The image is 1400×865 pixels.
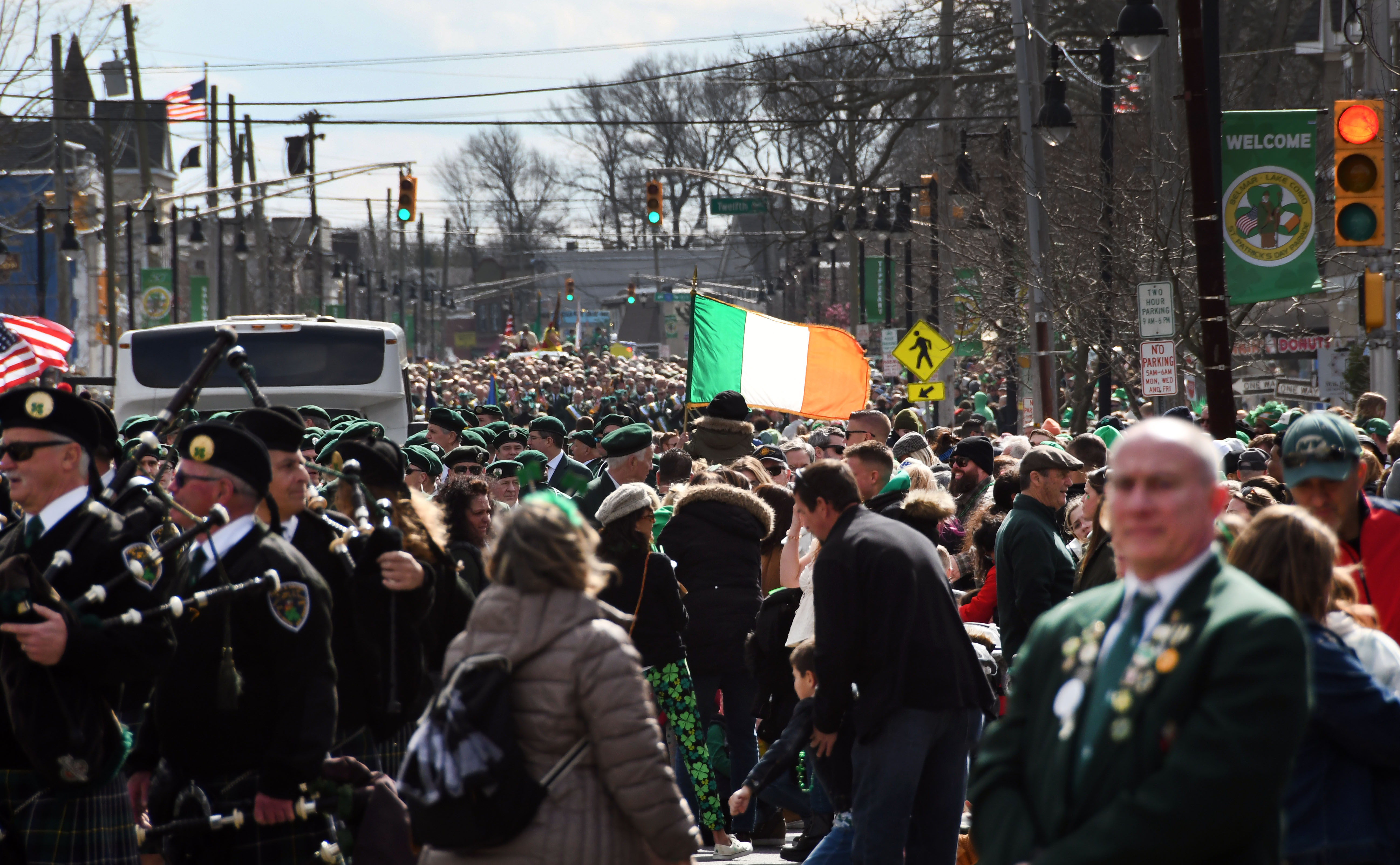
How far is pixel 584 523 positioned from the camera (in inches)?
172

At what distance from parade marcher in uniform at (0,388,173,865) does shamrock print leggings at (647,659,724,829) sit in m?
3.74

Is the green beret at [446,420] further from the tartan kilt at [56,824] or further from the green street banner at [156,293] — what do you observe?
the green street banner at [156,293]

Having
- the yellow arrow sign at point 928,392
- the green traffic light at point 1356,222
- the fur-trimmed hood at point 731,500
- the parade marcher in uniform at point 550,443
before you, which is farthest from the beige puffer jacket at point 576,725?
the yellow arrow sign at point 928,392

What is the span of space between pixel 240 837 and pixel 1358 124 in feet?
34.8

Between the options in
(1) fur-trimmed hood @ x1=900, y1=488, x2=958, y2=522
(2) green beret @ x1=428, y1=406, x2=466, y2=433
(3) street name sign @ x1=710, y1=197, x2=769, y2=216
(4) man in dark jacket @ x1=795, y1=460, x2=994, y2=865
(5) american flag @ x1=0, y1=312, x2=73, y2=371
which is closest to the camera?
(4) man in dark jacket @ x1=795, y1=460, x2=994, y2=865

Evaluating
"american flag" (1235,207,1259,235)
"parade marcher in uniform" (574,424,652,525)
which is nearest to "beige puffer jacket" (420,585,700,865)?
"parade marcher in uniform" (574,424,652,525)

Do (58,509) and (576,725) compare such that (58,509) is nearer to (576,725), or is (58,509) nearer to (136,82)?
(576,725)

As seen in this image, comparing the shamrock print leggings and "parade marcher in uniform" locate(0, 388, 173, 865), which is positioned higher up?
"parade marcher in uniform" locate(0, 388, 173, 865)

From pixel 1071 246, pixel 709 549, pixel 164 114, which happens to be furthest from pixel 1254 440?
pixel 164 114

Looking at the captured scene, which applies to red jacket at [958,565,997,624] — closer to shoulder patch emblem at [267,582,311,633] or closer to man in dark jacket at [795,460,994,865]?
man in dark jacket at [795,460,994,865]

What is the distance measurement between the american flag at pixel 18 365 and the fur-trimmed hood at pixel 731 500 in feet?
32.3

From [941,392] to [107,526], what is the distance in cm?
2014

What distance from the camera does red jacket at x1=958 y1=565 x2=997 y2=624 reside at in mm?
9031

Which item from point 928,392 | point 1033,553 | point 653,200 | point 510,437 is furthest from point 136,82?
point 1033,553
